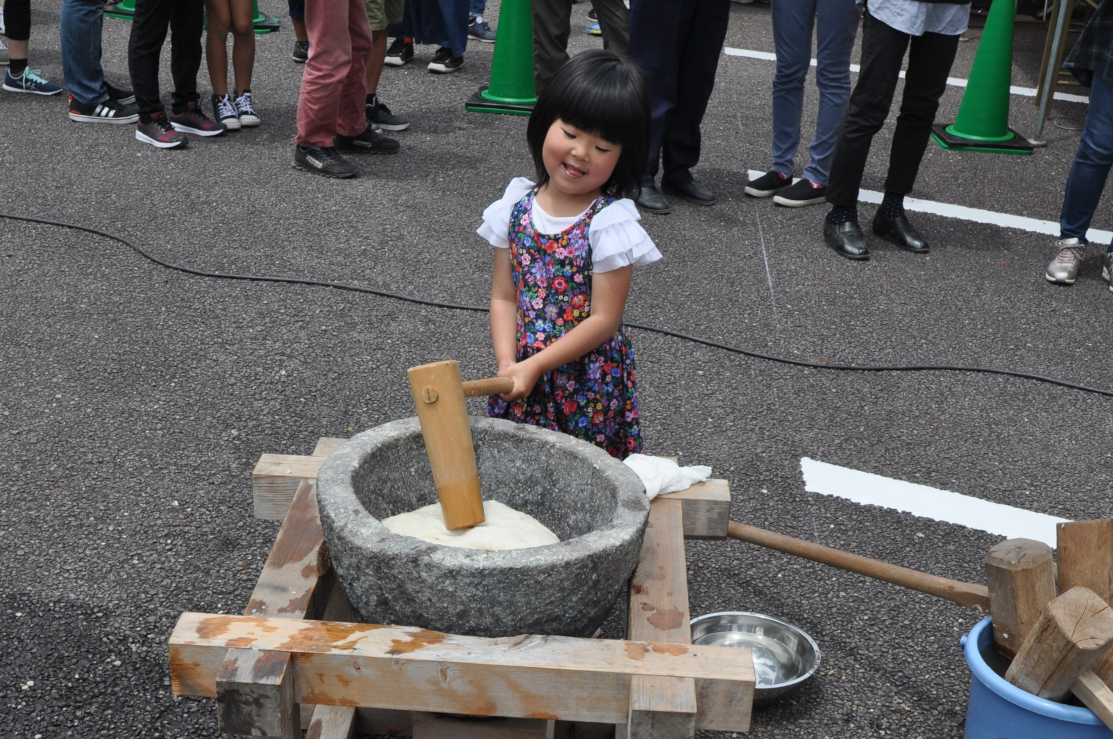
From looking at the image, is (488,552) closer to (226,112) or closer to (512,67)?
(226,112)

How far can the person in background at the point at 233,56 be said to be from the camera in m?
5.09

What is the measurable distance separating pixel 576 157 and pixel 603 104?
106 millimetres

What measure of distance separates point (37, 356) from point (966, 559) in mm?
2672

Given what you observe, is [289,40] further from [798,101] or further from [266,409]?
[266,409]

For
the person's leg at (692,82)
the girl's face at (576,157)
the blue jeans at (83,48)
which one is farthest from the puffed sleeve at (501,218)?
the blue jeans at (83,48)

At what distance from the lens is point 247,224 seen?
423cm

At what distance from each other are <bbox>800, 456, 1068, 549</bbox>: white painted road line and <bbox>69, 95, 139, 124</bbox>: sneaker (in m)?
4.03

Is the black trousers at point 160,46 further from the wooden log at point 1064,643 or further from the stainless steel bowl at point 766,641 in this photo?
the wooden log at point 1064,643

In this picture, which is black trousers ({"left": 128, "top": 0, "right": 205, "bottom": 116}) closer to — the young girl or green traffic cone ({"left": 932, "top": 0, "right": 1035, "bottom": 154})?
the young girl

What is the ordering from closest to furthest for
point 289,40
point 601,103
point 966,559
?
point 601,103
point 966,559
point 289,40

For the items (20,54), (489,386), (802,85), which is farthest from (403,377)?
(20,54)

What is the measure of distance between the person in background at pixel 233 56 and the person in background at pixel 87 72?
1.42 ft

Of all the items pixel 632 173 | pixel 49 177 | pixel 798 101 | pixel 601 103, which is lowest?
pixel 49 177

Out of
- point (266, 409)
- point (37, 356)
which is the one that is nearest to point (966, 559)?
point (266, 409)
